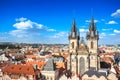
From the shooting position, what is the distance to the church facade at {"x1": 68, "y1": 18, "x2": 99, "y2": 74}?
70.4 metres

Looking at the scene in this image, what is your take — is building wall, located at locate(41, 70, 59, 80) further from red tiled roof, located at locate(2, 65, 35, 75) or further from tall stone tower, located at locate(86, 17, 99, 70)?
tall stone tower, located at locate(86, 17, 99, 70)

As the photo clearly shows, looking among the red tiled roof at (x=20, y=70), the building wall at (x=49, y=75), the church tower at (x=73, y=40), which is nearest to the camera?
the red tiled roof at (x=20, y=70)

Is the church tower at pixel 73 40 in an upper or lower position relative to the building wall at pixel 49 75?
upper

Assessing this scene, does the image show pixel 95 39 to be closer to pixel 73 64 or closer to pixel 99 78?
pixel 73 64

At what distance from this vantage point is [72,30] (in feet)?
239

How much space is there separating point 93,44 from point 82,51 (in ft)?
14.3

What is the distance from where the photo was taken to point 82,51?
72.0 meters

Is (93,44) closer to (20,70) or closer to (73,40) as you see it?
(73,40)

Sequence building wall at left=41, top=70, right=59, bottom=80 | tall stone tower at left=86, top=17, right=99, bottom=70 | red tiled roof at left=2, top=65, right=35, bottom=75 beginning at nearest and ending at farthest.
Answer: red tiled roof at left=2, top=65, right=35, bottom=75
building wall at left=41, top=70, right=59, bottom=80
tall stone tower at left=86, top=17, right=99, bottom=70

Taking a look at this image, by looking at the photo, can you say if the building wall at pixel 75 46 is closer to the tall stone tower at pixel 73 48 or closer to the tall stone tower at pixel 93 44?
the tall stone tower at pixel 73 48

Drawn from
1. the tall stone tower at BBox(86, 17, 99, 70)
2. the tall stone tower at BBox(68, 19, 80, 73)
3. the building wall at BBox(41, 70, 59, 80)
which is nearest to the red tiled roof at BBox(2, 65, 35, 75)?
the building wall at BBox(41, 70, 59, 80)

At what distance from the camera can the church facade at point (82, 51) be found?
70438mm

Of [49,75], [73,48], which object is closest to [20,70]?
[49,75]

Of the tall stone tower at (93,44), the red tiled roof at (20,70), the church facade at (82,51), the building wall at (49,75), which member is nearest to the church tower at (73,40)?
the church facade at (82,51)
